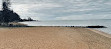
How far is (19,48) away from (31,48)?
3.28 feet

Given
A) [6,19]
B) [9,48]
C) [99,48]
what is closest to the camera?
[9,48]

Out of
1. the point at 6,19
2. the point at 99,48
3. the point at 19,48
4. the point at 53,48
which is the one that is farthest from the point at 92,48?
the point at 6,19

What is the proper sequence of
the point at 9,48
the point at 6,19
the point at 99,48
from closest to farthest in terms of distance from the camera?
the point at 9,48 → the point at 99,48 → the point at 6,19

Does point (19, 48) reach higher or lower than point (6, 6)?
lower

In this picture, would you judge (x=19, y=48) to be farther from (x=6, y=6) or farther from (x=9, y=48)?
(x=6, y=6)

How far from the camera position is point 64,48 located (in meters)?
13.4

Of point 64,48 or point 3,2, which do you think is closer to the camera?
point 64,48

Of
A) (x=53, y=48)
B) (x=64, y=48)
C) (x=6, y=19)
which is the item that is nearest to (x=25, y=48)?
(x=53, y=48)

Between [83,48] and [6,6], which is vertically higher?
[6,6]

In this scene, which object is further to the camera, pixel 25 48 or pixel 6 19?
pixel 6 19

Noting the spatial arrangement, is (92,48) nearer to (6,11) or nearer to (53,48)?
(53,48)

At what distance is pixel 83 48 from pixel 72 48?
99cm

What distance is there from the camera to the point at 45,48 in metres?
13.2

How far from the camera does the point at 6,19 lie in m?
65.1
